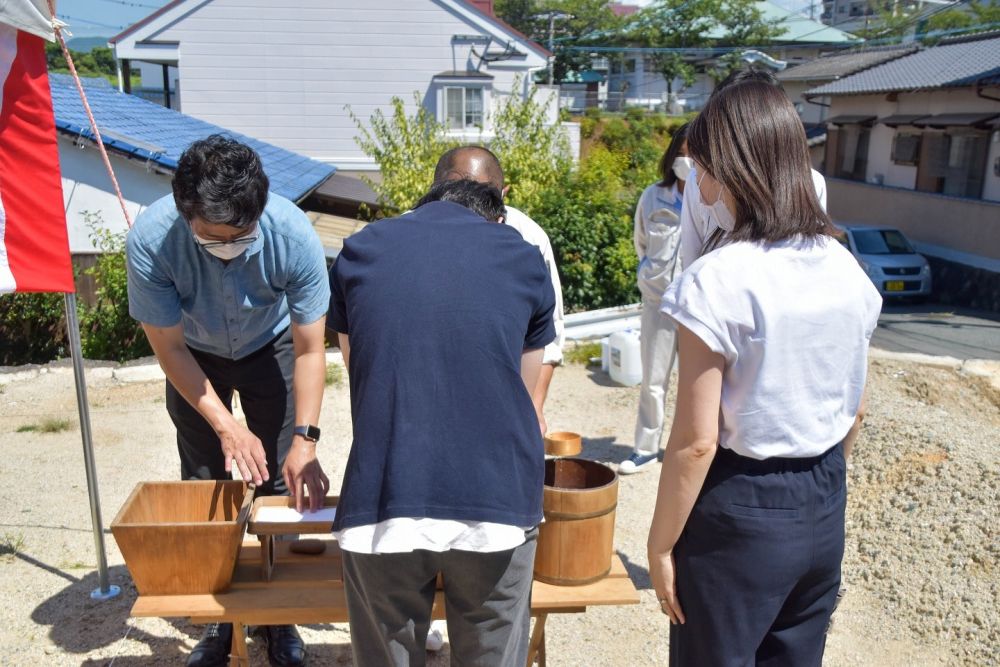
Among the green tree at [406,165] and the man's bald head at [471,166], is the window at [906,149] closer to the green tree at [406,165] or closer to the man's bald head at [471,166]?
the green tree at [406,165]

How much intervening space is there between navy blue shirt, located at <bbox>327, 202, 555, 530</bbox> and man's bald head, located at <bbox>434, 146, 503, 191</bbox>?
40.2 inches

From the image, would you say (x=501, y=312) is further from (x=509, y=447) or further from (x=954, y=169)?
(x=954, y=169)

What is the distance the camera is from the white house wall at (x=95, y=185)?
983 cm

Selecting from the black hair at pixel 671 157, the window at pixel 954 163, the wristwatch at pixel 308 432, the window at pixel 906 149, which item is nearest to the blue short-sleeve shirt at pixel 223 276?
the wristwatch at pixel 308 432

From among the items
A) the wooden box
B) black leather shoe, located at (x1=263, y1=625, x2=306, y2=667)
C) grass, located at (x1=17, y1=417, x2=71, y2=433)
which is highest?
the wooden box

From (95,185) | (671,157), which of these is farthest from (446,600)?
(95,185)

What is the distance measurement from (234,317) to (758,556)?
1854 millimetres

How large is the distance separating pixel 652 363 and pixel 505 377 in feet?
9.81

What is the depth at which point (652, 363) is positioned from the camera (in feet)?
15.7

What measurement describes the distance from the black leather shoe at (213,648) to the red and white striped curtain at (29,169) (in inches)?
56.1

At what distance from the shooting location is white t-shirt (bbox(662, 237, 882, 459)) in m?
1.76

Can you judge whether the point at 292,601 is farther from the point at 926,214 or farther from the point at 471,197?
the point at 926,214

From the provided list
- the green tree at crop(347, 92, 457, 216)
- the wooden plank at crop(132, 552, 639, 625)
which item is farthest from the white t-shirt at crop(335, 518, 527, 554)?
the green tree at crop(347, 92, 457, 216)

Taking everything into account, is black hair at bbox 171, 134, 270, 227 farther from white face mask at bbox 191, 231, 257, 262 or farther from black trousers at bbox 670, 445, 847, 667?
A: black trousers at bbox 670, 445, 847, 667
